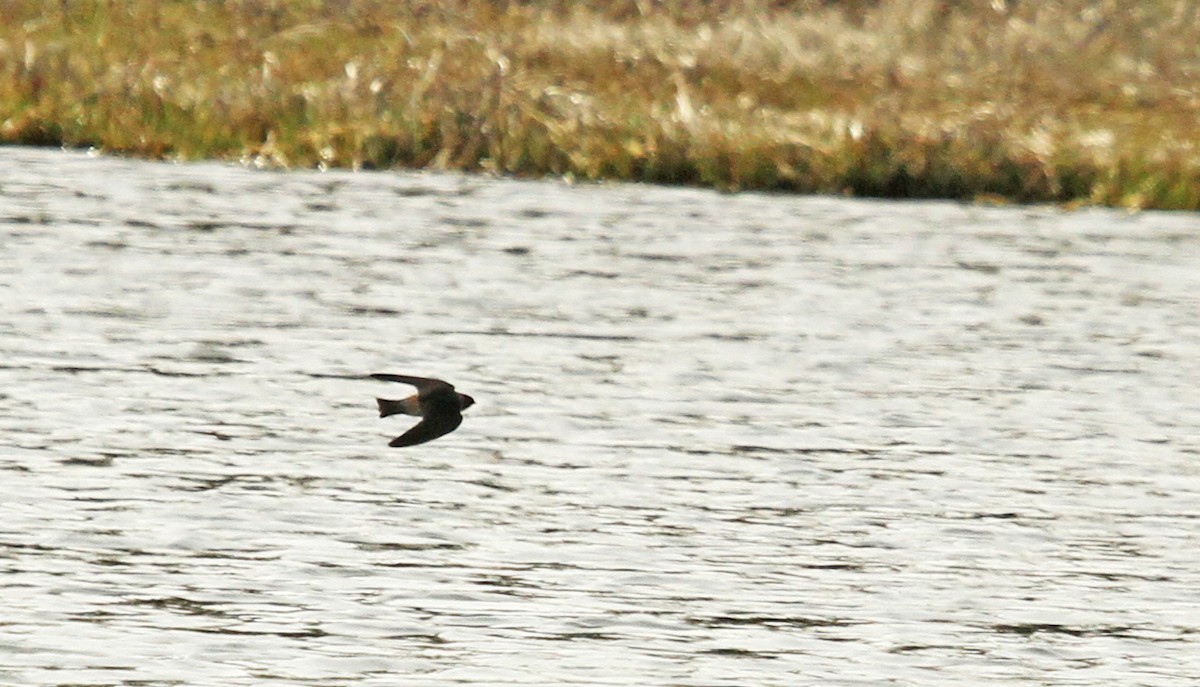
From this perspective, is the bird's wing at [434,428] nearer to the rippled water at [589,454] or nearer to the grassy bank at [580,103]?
the rippled water at [589,454]

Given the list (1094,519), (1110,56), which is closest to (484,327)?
(1094,519)

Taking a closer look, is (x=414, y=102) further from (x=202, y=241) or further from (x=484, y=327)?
(x=484, y=327)

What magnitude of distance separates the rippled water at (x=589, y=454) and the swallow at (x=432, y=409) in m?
0.48

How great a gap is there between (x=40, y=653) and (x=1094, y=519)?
5253mm

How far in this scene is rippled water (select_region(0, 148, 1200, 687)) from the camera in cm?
940

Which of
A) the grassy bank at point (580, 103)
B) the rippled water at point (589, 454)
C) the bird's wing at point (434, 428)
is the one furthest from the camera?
the grassy bank at point (580, 103)

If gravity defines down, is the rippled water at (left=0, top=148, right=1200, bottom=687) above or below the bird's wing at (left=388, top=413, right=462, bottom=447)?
below

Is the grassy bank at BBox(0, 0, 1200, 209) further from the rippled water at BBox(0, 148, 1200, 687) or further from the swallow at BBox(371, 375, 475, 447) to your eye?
the swallow at BBox(371, 375, 475, 447)

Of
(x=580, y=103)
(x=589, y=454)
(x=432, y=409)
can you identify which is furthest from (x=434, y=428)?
(x=580, y=103)

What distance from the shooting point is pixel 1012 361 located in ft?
57.4

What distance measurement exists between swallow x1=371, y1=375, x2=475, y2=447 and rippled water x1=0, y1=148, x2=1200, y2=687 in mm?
480

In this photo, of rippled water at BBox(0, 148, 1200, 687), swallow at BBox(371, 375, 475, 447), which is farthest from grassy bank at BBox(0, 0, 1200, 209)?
swallow at BBox(371, 375, 475, 447)

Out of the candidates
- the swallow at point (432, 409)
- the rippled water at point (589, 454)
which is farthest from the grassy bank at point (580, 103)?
the swallow at point (432, 409)

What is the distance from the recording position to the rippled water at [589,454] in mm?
9398
